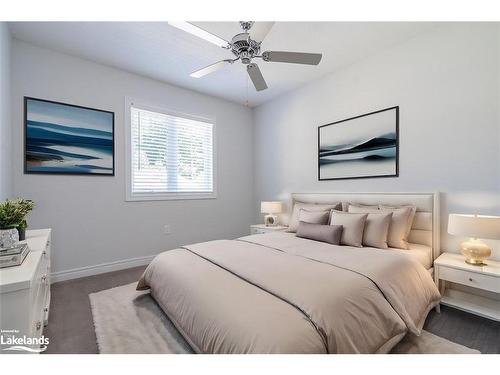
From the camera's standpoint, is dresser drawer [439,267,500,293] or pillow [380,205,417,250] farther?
pillow [380,205,417,250]

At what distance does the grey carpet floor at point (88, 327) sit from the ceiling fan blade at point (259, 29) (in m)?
2.50

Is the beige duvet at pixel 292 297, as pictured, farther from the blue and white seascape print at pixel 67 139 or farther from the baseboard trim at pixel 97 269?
the blue and white seascape print at pixel 67 139

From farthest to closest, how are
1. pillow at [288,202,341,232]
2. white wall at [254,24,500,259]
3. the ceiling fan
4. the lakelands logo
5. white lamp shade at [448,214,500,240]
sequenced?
pillow at [288,202,341,232], white wall at [254,24,500,259], white lamp shade at [448,214,500,240], the ceiling fan, the lakelands logo

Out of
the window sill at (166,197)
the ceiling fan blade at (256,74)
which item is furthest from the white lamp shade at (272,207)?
the ceiling fan blade at (256,74)

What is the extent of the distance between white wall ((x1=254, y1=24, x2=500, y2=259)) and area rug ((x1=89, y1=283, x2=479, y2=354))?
1216 millimetres

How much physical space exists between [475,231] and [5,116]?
4336 millimetres

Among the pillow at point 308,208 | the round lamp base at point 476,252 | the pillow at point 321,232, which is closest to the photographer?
the round lamp base at point 476,252

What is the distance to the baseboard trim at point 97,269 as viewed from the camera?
9.29 ft

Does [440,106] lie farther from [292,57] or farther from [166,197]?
[166,197]

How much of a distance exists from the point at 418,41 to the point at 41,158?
4427 millimetres

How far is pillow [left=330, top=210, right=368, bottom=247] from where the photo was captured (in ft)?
8.00

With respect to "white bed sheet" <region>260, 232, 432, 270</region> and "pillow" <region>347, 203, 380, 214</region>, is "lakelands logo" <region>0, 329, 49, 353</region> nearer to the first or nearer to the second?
"white bed sheet" <region>260, 232, 432, 270</region>

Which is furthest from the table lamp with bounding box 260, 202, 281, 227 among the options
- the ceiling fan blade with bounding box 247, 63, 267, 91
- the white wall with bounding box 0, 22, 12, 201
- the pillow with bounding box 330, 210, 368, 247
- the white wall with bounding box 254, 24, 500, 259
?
the white wall with bounding box 0, 22, 12, 201
